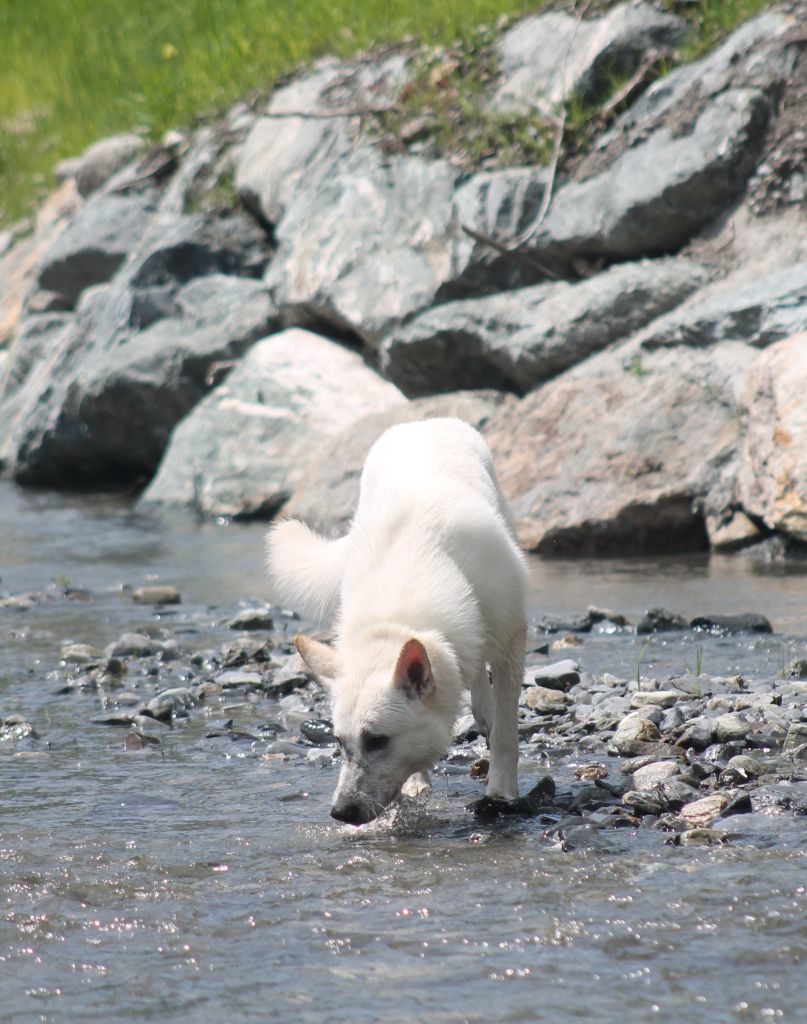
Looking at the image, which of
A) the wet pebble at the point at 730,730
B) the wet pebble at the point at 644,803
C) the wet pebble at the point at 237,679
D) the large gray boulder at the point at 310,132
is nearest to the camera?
the wet pebble at the point at 644,803

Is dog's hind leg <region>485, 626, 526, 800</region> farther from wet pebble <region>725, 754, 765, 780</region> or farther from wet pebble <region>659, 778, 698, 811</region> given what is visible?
wet pebble <region>725, 754, 765, 780</region>

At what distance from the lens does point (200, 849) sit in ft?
14.4

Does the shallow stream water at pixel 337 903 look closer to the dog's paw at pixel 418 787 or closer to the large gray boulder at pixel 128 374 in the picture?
the dog's paw at pixel 418 787

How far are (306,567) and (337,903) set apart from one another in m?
2.12

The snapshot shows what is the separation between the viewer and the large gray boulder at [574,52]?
39.8ft

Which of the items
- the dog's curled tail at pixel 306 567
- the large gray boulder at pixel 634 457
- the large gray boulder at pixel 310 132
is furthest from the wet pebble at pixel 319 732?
the large gray boulder at pixel 310 132

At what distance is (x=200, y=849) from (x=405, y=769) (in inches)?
28.2

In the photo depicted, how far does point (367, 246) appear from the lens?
12.8 metres

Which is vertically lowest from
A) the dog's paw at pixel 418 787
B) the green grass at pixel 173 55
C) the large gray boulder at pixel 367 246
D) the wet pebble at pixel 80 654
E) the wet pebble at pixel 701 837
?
the dog's paw at pixel 418 787

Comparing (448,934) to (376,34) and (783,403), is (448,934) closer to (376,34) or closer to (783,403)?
(783,403)

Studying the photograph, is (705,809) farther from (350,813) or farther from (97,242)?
(97,242)

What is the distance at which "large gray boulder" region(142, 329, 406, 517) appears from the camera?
12.3m

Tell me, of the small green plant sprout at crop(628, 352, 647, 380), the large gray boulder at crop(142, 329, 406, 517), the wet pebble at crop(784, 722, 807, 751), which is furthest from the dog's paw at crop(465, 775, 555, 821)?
the large gray boulder at crop(142, 329, 406, 517)

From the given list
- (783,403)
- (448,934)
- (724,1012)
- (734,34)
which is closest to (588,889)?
(448,934)
